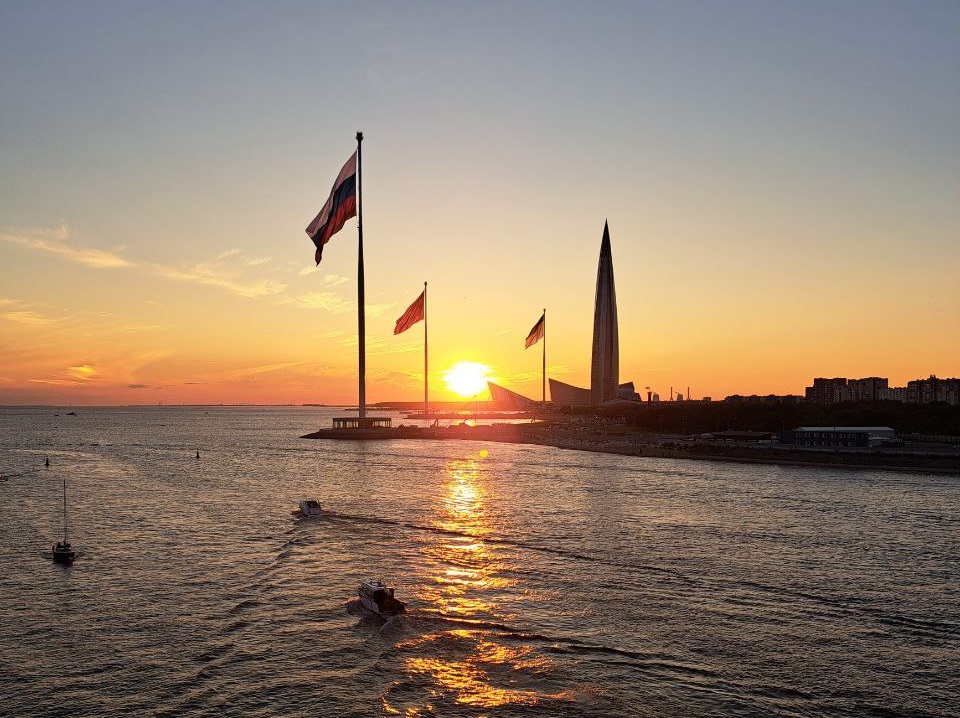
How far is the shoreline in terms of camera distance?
357ft

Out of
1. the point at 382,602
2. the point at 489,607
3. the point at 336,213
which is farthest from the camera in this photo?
the point at 336,213

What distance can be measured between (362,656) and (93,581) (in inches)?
840

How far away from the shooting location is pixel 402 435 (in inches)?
7156

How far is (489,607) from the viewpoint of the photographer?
37.0 meters

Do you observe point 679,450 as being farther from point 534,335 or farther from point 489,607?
point 489,607

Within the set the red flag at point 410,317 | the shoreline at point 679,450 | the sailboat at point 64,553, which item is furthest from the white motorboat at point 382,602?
the red flag at point 410,317

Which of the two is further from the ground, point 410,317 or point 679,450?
point 410,317

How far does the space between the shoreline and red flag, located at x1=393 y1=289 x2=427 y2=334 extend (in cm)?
4451

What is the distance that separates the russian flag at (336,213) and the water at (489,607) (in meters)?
40.9

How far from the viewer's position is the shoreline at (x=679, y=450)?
109 metres

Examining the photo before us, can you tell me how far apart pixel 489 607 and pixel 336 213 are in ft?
257

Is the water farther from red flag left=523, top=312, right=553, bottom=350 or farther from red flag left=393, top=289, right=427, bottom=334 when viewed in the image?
red flag left=523, top=312, right=553, bottom=350

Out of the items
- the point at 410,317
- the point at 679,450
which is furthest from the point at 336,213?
the point at 679,450

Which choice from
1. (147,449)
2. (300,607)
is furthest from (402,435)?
(300,607)
